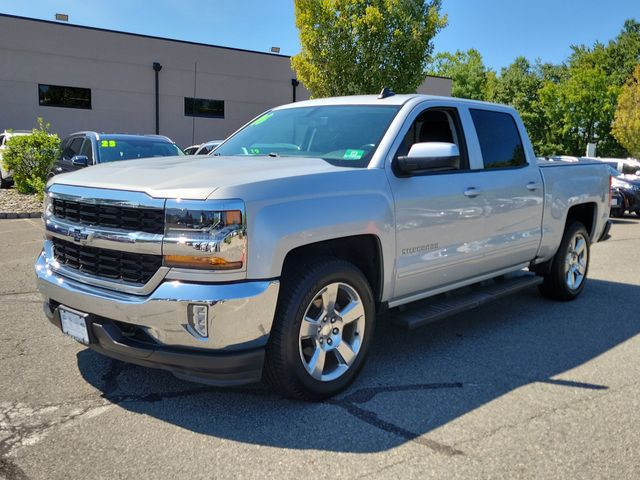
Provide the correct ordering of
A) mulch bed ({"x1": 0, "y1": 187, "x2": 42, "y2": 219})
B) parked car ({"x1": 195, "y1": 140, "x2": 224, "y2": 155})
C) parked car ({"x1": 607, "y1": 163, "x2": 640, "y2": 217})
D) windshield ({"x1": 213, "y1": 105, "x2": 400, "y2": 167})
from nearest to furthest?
windshield ({"x1": 213, "y1": 105, "x2": 400, "y2": 167}), parked car ({"x1": 195, "y1": 140, "x2": 224, "y2": 155}), mulch bed ({"x1": 0, "y1": 187, "x2": 42, "y2": 219}), parked car ({"x1": 607, "y1": 163, "x2": 640, "y2": 217})

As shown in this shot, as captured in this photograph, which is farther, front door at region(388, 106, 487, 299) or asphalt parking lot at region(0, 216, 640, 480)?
front door at region(388, 106, 487, 299)

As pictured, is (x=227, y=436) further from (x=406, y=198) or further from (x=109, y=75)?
(x=109, y=75)

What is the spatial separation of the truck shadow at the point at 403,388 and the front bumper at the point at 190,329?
16.5 inches

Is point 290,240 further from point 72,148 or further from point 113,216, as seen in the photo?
point 72,148

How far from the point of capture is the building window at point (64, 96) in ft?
71.1

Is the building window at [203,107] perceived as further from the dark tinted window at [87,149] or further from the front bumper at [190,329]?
the front bumper at [190,329]

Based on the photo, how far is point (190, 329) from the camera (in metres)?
3.18

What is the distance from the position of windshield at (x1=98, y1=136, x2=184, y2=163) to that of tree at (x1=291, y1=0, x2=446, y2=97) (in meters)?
8.99

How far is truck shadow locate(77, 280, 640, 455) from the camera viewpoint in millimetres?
3385

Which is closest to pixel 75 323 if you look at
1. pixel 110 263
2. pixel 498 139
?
pixel 110 263

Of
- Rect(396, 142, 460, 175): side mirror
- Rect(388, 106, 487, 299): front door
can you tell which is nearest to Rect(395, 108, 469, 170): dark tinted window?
Rect(388, 106, 487, 299): front door

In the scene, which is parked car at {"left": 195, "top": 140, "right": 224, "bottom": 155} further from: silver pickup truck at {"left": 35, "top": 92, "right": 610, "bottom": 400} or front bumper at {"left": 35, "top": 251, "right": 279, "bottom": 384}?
front bumper at {"left": 35, "top": 251, "right": 279, "bottom": 384}

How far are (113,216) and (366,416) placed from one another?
1.88m

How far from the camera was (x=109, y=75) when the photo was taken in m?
22.6
